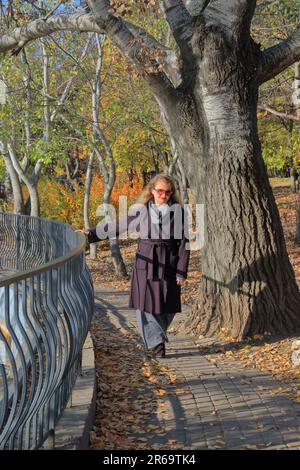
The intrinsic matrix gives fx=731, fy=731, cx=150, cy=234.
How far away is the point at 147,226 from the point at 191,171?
1686 mm

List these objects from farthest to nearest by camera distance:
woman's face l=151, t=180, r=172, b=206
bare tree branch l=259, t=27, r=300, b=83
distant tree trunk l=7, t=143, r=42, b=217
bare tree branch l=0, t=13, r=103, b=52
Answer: distant tree trunk l=7, t=143, r=42, b=217
bare tree branch l=0, t=13, r=103, b=52
bare tree branch l=259, t=27, r=300, b=83
woman's face l=151, t=180, r=172, b=206

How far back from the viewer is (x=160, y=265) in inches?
312

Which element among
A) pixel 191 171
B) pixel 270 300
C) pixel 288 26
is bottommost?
pixel 270 300

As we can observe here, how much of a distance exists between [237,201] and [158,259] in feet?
4.79

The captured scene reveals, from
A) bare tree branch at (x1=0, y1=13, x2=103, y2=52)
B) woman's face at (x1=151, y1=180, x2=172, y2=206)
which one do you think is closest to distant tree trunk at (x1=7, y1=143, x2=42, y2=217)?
bare tree branch at (x1=0, y1=13, x2=103, y2=52)

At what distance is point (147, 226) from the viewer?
310 inches

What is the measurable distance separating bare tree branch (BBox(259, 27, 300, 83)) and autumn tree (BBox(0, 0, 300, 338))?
1cm

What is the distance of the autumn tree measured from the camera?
862 cm

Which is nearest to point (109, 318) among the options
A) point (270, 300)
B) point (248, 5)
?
point (270, 300)

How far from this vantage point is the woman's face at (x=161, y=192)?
7719mm

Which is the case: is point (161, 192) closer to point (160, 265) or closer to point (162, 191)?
point (162, 191)

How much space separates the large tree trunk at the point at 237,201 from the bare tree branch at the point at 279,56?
9.0 inches

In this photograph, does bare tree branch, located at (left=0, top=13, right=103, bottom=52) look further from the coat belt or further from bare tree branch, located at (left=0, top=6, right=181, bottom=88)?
the coat belt
